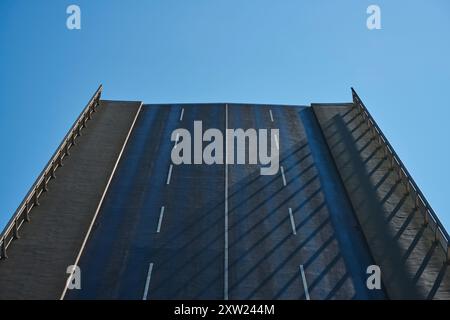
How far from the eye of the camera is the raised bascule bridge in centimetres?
2539

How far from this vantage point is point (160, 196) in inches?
1283

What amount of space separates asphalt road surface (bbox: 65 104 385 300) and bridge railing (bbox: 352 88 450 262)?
2637mm

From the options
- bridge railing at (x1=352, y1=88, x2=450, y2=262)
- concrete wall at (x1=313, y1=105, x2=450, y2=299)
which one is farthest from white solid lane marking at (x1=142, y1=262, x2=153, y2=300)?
bridge railing at (x1=352, y1=88, x2=450, y2=262)

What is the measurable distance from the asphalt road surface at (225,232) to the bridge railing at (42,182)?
9.02ft

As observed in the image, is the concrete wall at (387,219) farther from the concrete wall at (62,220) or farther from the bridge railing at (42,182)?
the bridge railing at (42,182)

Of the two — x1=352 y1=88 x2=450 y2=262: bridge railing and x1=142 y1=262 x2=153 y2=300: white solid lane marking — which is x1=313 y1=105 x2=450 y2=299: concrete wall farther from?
x1=142 y1=262 x2=153 y2=300: white solid lane marking

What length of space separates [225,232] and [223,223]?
0.85 m

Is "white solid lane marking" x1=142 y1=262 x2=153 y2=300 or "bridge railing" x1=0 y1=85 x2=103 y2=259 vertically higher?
"bridge railing" x1=0 y1=85 x2=103 y2=259

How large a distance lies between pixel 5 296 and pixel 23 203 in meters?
6.10

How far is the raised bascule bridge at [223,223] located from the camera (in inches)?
1000

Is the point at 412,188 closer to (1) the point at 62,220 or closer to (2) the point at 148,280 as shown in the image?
(2) the point at 148,280

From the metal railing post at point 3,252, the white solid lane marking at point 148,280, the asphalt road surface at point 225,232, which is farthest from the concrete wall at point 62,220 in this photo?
the white solid lane marking at point 148,280

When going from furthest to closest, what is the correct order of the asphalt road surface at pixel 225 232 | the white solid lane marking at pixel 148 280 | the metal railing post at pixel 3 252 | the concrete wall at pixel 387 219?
the metal railing post at pixel 3 252, the concrete wall at pixel 387 219, the asphalt road surface at pixel 225 232, the white solid lane marking at pixel 148 280

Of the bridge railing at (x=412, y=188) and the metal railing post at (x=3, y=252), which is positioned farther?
the bridge railing at (x=412, y=188)
